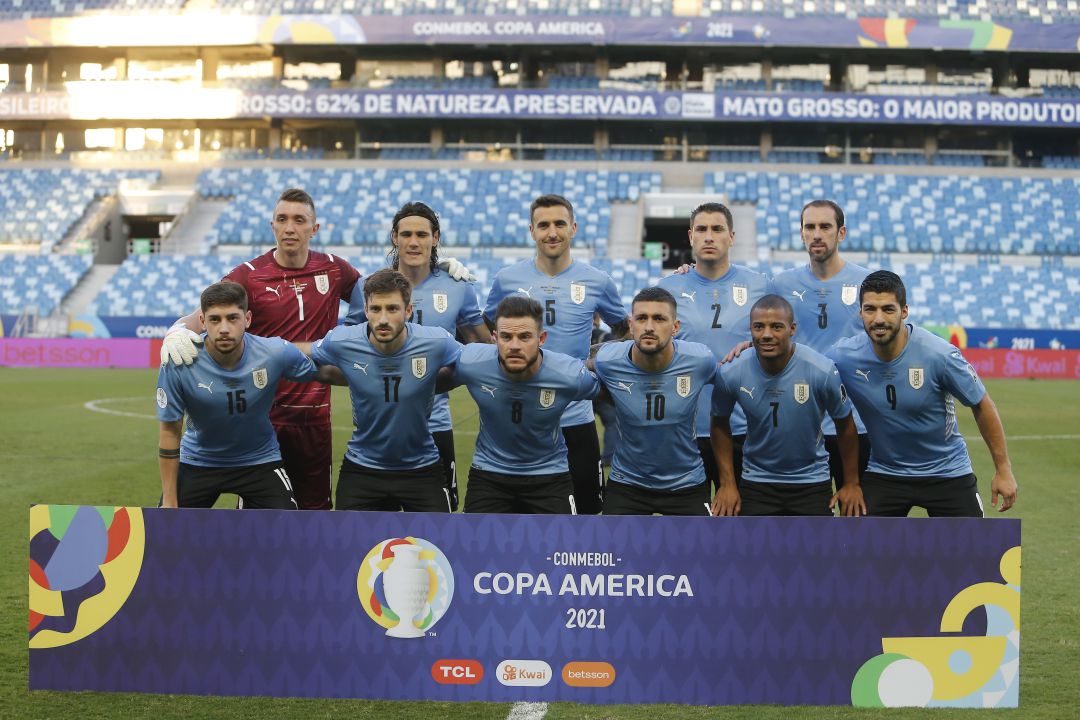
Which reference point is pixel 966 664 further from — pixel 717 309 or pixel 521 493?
pixel 717 309

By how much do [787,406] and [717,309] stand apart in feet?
3.22

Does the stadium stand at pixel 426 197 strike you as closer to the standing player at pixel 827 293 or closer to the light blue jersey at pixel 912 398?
the standing player at pixel 827 293

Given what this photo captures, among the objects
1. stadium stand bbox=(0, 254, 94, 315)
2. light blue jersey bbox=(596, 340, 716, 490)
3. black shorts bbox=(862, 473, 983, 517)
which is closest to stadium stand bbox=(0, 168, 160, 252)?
stadium stand bbox=(0, 254, 94, 315)

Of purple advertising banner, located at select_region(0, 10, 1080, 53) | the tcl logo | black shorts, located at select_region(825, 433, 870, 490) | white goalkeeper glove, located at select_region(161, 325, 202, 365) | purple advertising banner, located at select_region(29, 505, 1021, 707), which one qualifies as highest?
purple advertising banner, located at select_region(0, 10, 1080, 53)

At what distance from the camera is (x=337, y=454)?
1276 centimetres

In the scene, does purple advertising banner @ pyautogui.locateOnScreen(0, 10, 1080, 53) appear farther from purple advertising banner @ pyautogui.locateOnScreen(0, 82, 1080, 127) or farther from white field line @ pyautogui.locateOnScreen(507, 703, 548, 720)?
white field line @ pyautogui.locateOnScreen(507, 703, 548, 720)

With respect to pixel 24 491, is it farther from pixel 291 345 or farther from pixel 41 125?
pixel 41 125

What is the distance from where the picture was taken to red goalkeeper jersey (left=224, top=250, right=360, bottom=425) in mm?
6250

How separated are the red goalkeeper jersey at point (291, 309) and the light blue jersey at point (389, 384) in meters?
0.78

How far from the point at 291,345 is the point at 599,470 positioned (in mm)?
1948

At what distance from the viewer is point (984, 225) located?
35438mm

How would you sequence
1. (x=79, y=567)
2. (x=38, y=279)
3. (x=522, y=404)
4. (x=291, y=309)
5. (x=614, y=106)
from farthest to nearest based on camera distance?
(x=614, y=106)
(x=38, y=279)
(x=291, y=309)
(x=522, y=404)
(x=79, y=567)

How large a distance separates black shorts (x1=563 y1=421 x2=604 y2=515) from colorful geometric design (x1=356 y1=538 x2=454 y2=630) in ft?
6.14

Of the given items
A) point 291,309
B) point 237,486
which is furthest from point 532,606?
point 291,309
